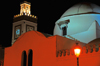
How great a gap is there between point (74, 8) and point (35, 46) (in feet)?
29.6

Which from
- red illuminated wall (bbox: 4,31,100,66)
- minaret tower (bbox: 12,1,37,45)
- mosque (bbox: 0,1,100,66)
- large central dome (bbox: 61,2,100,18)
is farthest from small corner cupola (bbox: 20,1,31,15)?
red illuminated wall (bbox: 4,31,100,66)

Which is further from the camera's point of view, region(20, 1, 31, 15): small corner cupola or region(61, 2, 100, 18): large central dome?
region(20, 1, 31, 15): small corner cupola

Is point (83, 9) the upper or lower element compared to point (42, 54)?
upper

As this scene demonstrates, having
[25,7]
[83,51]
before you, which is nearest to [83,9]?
[83,51]

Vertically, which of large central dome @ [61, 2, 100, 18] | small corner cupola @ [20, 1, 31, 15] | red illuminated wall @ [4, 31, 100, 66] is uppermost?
small corner cupola @ [20, 1, 31, 15]

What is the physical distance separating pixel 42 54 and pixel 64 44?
2.10 meters

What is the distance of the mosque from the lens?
16000mm

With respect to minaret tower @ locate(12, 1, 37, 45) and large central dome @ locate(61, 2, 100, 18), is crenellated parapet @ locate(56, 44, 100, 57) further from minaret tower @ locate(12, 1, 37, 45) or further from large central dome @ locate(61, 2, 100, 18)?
minaret tower @ locate(12, 1, 37, 45)

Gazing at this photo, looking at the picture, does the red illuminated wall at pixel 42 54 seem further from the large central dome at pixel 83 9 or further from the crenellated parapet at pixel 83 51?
the large central dome at pixel 83 9

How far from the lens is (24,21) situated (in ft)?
124

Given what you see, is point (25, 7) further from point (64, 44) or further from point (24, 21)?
point (64, 44)

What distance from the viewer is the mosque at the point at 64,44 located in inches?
630

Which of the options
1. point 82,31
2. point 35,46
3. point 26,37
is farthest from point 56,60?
point 82,31

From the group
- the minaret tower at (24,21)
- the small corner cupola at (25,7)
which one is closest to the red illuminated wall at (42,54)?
the minaret tower at (24,21)
